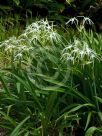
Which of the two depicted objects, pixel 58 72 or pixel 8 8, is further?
pixel 8 8

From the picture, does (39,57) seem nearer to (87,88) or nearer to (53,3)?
(87,88)

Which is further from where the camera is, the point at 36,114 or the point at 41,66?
the point at 41,66

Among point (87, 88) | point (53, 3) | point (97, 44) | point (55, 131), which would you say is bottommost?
point (55, 131)

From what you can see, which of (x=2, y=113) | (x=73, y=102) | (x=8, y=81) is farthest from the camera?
(x=8, y=81)

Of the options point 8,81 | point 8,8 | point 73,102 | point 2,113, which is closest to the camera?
point 2,113

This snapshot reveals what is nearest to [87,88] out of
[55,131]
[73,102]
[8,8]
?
[73,102]

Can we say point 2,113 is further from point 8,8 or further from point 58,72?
point 8,8

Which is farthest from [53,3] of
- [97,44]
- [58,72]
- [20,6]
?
[58,72]

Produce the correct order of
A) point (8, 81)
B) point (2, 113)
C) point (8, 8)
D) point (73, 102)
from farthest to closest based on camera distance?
point (8, 8)
point (8, 81)
point (73, 102)
point (2, 113)

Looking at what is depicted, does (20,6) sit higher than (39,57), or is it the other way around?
(20,6)
